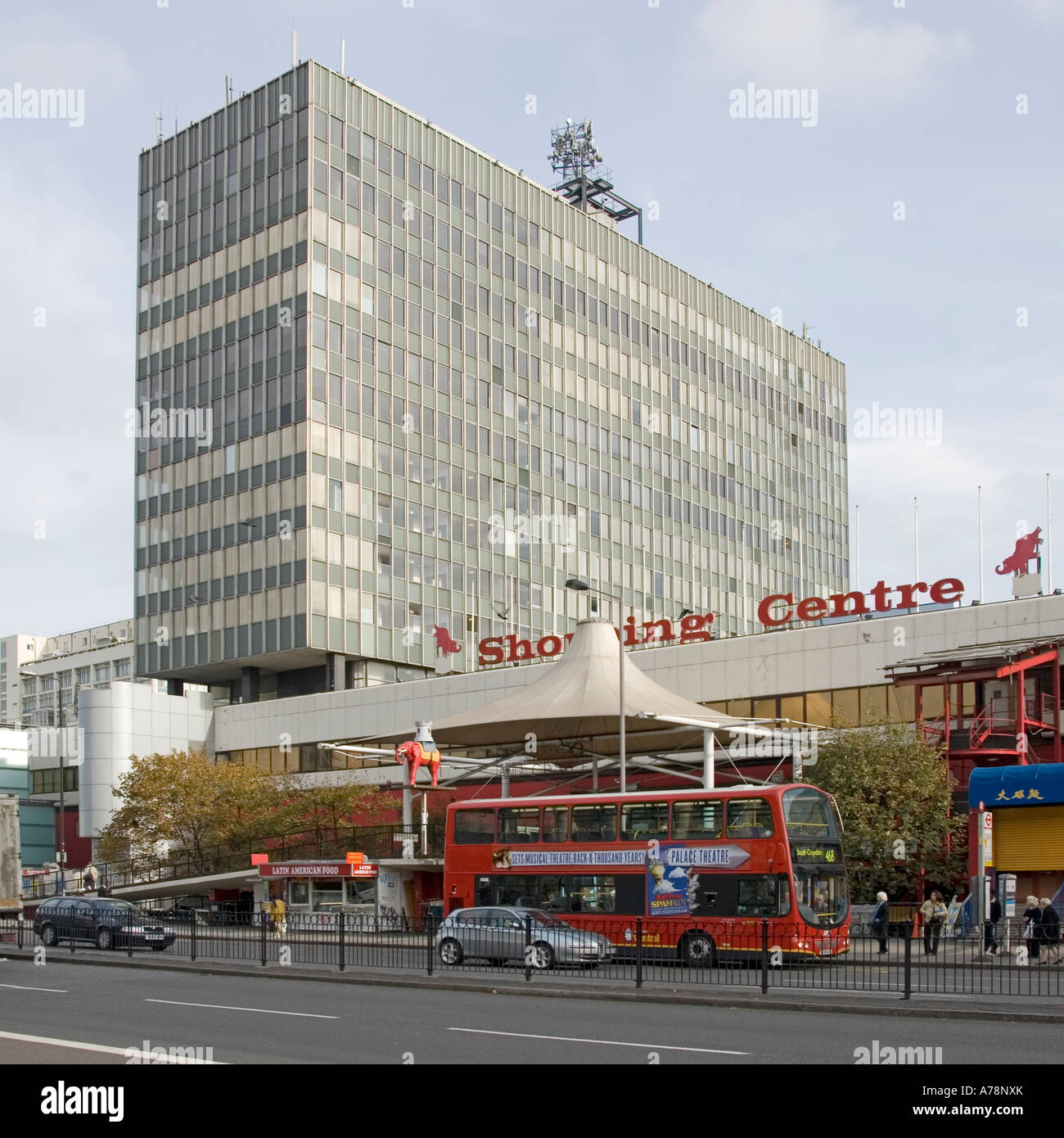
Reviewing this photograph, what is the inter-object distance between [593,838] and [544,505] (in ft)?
186

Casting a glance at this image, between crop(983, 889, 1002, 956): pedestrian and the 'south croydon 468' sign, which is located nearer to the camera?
crop(983, 889, 1002, 956): pedestrian

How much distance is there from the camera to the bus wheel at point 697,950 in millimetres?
30922

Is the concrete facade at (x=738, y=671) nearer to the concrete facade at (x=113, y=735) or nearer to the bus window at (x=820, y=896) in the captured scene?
the concrete facade at (x=113, y=735)

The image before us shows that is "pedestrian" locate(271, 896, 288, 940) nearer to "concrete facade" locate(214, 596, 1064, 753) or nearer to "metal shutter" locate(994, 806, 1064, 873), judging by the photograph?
"concrete facade" locate(214, 596, 1064, 753)

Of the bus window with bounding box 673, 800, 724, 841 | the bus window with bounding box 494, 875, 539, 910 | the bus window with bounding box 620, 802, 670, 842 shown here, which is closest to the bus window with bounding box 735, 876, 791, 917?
the bus window with bounding box 673, 800, 724, 841

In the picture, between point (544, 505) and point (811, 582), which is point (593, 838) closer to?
point (544, 505)

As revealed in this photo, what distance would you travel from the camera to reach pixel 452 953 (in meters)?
31.7

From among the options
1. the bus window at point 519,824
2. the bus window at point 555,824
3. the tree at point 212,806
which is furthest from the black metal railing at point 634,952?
the tree at point 212,806

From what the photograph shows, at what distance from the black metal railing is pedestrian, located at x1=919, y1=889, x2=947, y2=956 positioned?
258 millimetres

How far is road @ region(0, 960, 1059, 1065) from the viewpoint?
1552 cm

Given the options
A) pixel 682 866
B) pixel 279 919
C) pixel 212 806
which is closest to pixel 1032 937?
pixel 682 866

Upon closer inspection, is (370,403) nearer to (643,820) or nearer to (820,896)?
(643,820)

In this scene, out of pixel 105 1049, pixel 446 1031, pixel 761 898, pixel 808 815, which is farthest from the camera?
pixel 808 815

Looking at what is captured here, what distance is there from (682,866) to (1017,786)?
1133cm
